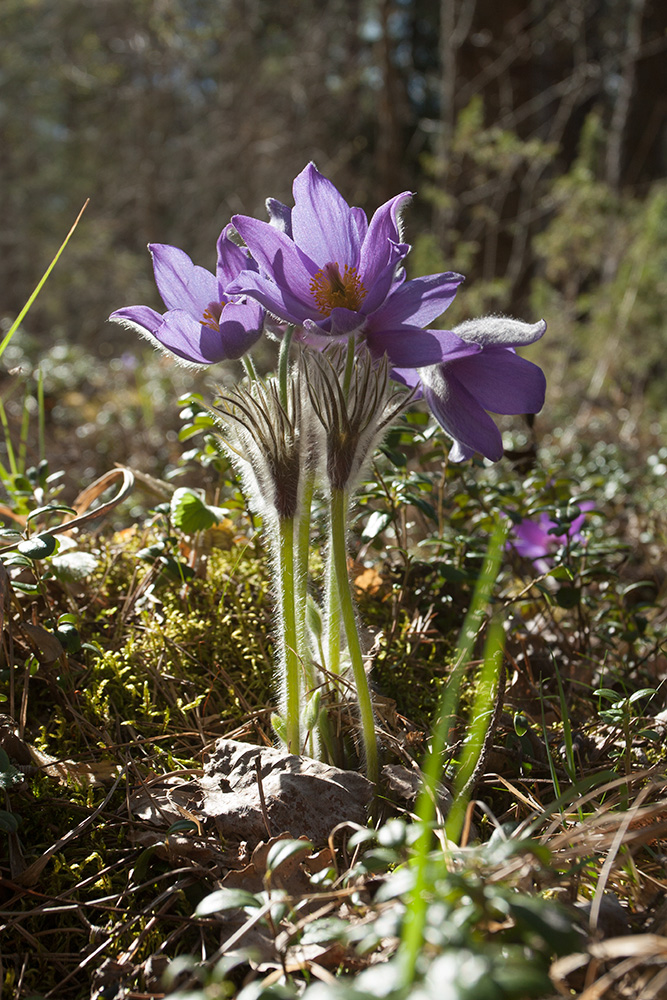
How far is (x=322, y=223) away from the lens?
Answer: 47.9 inches

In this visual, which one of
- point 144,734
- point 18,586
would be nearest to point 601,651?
point 144,734

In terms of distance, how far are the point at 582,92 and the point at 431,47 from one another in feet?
11.8

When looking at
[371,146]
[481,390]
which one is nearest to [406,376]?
[481,390]

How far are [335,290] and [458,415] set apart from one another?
0.30 meters

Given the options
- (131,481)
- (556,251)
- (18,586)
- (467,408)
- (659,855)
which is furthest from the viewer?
(556,251)

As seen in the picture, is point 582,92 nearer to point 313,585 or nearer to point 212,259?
point 212,259

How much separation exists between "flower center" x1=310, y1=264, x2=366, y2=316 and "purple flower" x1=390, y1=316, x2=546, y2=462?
0.18 meters

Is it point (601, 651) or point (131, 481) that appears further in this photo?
point (601, 651)

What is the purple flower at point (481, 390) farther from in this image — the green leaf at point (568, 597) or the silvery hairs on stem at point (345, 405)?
the green leaf at point (568, 597)

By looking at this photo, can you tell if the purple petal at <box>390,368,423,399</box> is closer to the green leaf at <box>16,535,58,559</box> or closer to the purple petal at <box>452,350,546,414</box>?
the purple petal at <box>452,350,546,414</box>

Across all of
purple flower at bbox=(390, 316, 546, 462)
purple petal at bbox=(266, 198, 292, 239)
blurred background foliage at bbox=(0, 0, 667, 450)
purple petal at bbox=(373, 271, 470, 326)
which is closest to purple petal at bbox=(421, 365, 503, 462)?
purple flower at bbox=(390, 316, 546, 462)

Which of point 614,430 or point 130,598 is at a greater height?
point 614,430

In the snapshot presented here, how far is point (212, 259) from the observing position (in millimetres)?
8828

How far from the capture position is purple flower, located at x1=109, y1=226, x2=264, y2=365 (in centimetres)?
120
